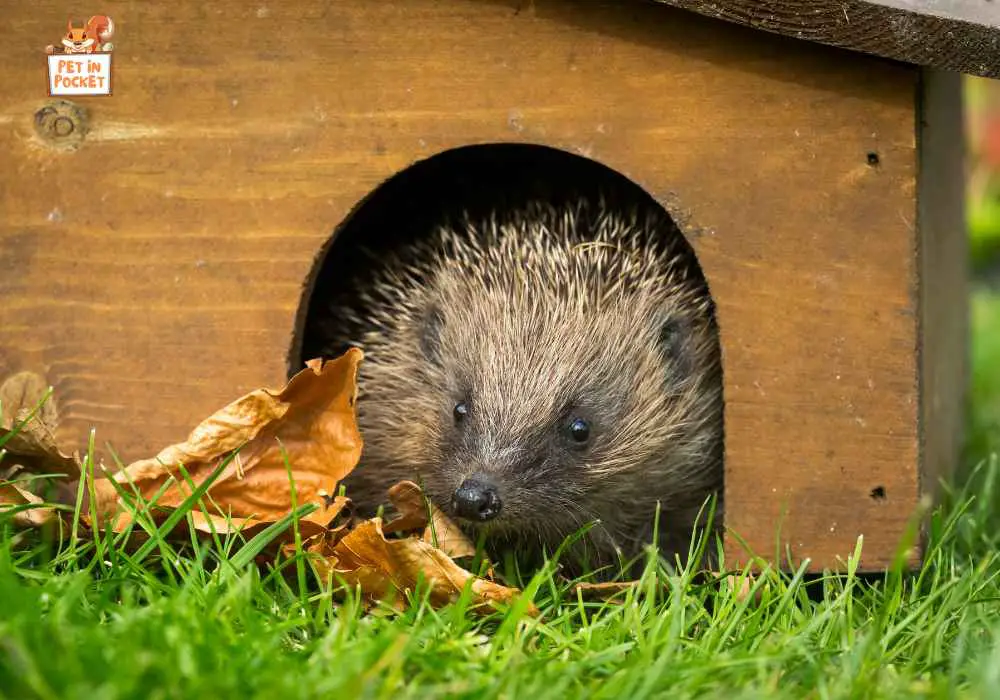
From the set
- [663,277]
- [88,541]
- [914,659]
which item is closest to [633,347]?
[663,277]

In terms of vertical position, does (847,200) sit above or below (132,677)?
above

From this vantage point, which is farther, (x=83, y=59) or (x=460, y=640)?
(x=83, y=59)

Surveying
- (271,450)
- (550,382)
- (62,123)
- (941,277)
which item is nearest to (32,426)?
(271,450)

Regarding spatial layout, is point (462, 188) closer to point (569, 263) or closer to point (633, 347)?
point (569, 263)

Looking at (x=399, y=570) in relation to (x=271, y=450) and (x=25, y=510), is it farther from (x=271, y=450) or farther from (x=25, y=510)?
(x=25, y=510)

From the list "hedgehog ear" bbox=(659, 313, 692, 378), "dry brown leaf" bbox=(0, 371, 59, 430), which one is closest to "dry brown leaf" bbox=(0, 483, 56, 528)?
"dry brown leaf" bbox=(0, 371, 59, 430)

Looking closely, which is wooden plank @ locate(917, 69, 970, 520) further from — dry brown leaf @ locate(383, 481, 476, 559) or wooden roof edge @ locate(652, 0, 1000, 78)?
dry brown leaf @ locate(383, 481, 476, 559)
